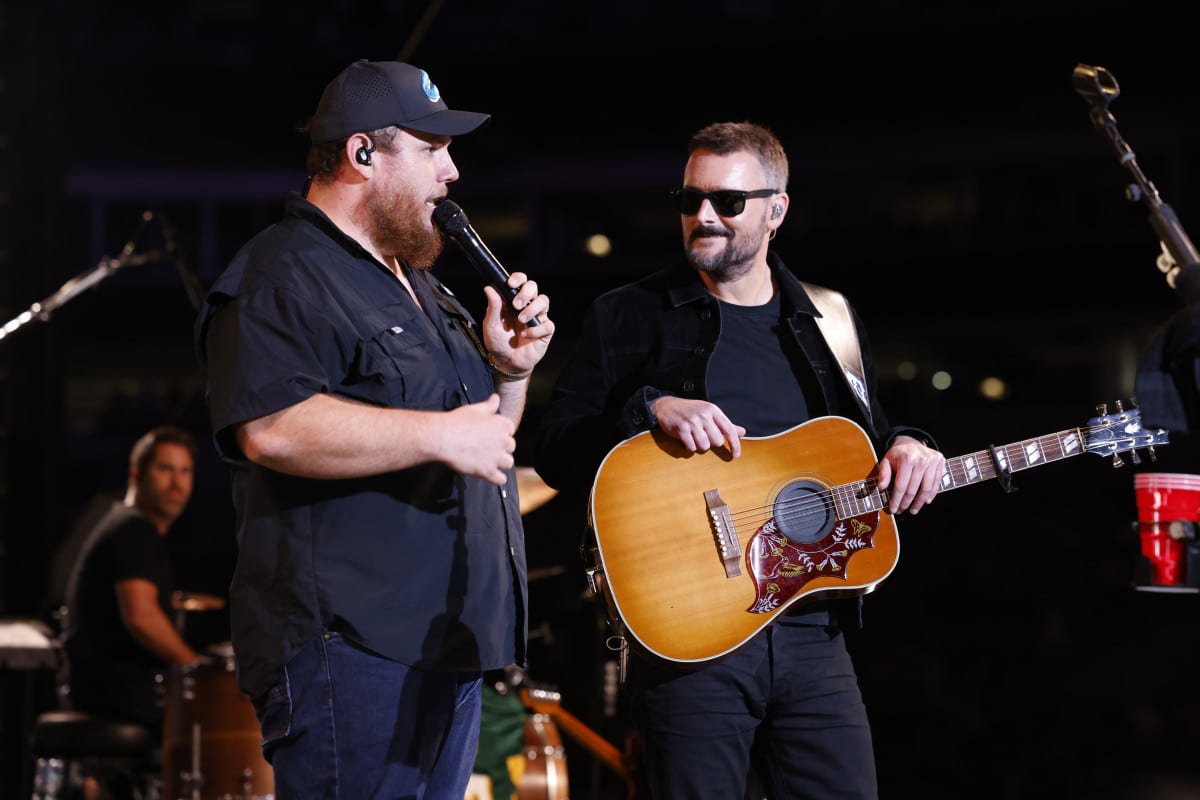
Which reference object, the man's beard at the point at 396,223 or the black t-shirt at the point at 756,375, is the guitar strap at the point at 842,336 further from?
the man's beard at the point at 396,223

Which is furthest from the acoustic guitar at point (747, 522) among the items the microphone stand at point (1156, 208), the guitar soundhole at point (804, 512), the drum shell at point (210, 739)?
the drum shell at point (210, 739)

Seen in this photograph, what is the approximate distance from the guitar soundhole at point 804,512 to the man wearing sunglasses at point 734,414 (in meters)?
0.16

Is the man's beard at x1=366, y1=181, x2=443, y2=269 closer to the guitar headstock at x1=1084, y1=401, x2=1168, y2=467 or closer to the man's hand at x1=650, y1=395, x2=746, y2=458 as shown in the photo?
the man's hand at x1=650, y1=395, x2=746, y2=458

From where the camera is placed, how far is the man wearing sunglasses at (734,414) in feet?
9.75

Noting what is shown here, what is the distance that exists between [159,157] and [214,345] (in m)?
15.3

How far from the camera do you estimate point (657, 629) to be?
2967mm

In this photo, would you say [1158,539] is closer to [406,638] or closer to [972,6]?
[406,638]

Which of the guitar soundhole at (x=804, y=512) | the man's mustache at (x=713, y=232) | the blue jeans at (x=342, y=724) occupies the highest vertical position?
the man's mustache at (x=713, y=232)

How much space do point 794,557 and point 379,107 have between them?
57.3 inches

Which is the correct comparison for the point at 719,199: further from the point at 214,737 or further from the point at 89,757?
the point at 89,757

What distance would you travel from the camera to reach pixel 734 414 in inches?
128

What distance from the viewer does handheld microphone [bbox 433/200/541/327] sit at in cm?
257

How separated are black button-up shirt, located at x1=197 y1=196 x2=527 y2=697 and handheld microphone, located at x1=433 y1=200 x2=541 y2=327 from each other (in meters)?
0.18

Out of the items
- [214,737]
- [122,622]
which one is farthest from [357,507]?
[122,622]
